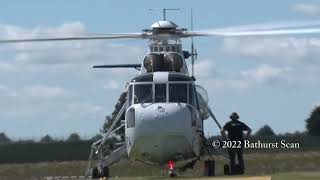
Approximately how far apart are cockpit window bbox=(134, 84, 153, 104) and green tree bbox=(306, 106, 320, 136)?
1999 inches

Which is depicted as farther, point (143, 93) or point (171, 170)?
point (143, 93)

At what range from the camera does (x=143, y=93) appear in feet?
97.2

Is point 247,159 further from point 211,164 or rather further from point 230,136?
point 230,136

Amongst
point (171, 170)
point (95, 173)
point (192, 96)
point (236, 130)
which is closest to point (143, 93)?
point (192, 96)

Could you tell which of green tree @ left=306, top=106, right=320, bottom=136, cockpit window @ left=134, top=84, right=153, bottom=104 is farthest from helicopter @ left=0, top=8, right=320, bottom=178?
green tree @ left=306, top=106, right=320, bottom=136

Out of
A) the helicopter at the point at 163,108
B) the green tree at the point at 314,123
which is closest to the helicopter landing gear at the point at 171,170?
the helicopter at the point at 163,108

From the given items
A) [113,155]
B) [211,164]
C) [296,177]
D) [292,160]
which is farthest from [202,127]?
[292,160]

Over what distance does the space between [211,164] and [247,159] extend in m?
19.8

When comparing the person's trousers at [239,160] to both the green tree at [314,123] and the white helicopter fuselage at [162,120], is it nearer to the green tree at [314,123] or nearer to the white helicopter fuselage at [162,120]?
the white helicopter fuselage at [162,120]

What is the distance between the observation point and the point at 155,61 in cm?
3114

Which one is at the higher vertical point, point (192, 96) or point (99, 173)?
point (192, 96)

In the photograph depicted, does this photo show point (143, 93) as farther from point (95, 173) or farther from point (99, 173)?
point (95, 173)

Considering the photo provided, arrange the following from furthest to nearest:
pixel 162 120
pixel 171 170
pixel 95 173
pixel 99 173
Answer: pixel 95 173
pixel 99 173
pixel 171 170
pixel 162 120

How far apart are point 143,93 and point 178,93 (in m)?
1.05
